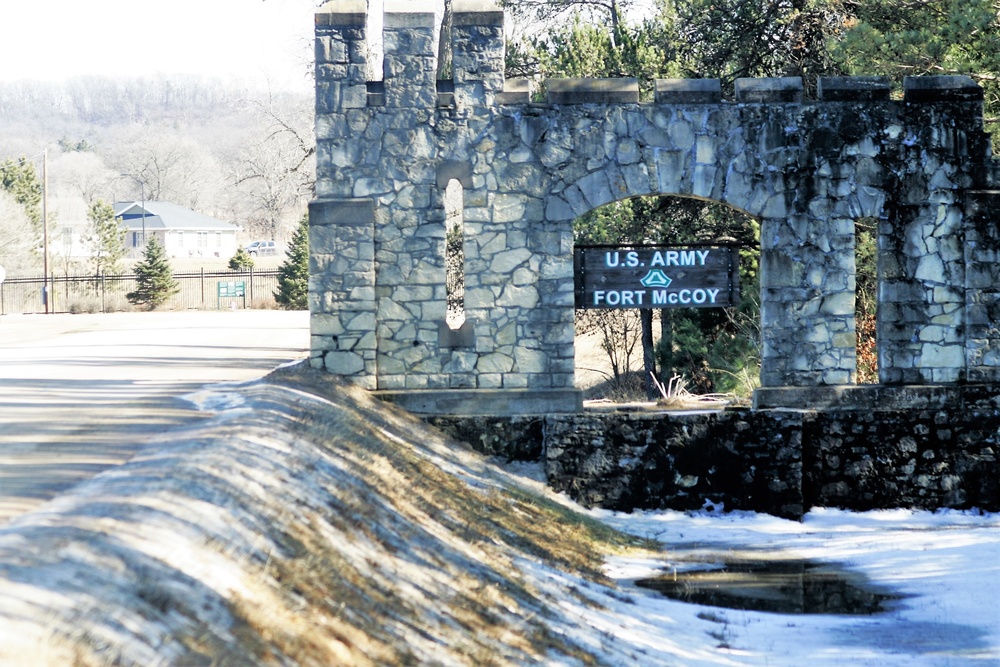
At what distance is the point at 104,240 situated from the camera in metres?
54.2

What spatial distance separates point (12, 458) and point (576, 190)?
6495 millimetres

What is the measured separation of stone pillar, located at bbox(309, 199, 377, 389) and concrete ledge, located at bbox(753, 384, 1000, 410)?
4241mm

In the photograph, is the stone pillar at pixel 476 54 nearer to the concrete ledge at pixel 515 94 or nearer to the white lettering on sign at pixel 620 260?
the concrete ledge at pixel 515 94

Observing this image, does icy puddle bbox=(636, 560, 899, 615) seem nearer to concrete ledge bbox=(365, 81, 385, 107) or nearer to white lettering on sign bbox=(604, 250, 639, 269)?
white lettering on sign bbox=(604, 250, 639, 269)

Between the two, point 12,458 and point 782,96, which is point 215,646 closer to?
point 12,458

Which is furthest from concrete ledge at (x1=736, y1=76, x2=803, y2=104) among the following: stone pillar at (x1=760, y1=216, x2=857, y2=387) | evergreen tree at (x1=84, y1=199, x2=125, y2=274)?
evergreen tree at (x1=84, y1=199, x2=125, y2=274)

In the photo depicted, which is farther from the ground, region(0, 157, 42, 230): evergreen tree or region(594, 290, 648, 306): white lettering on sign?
region(0, 157, 42, 230): evergreen tree

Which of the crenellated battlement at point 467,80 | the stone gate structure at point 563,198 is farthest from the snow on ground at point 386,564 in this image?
the crenellated battlement at point 467,80

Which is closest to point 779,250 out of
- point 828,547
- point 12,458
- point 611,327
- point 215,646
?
point 828,547

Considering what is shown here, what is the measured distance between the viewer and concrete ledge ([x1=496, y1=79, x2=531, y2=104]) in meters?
13.2

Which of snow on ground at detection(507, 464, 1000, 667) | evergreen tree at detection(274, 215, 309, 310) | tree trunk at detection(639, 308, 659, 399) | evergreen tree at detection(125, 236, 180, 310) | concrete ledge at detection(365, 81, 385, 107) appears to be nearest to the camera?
snow on ground at detection(507, 464, 1000, 667)

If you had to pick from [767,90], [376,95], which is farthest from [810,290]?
[376,95]

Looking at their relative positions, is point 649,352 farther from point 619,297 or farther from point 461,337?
point 461,337

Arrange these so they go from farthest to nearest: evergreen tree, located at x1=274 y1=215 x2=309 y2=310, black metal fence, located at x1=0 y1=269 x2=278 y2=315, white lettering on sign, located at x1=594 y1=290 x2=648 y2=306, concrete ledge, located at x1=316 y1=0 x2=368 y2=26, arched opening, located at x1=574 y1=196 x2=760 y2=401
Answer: black metal fence, located at x1=0 y1=269 x2=278 y2=315 → evergreen tree, located at x1=274 y1=215 x2=309 y2=310 → arched opening, located at x1=574 y1=196 x2=760 y2=401 → white lettering on sign, located at x1=594 y1=290 x2=648 y2=306 → concrete ledge, located at x1=316 y1=0 x2=368 y2=26
